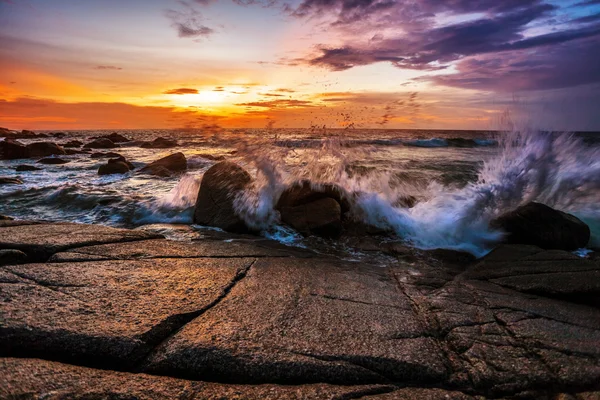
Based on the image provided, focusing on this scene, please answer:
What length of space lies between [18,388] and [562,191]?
8.98 metres

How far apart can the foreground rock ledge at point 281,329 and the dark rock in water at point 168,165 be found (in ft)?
32.0

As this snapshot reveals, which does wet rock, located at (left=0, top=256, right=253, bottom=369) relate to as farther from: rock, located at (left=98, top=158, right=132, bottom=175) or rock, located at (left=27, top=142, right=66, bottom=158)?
rock, located at (left=27, top=142, right=66, bottom=158)

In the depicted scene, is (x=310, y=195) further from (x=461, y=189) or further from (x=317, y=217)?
(x=461, y=189)

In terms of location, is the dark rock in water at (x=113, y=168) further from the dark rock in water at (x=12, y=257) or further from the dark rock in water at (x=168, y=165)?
the dark rock in water at (x=12, y=257)

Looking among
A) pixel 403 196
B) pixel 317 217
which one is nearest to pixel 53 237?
pixel 317 217

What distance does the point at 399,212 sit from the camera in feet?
19.6

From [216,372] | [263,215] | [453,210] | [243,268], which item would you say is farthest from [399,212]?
[216,372]

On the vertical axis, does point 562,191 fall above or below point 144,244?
above

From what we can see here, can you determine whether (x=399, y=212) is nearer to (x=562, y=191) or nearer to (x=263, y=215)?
(x=263, y=215)

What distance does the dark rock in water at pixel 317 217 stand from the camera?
5371mm

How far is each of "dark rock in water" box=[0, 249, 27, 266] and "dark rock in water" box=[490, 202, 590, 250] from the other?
5984mm

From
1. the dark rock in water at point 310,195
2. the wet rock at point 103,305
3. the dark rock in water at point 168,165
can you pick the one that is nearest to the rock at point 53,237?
the wet rock at point 103,305

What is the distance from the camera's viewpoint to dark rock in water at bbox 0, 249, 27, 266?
10.7 feet

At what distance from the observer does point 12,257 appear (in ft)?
10.9
